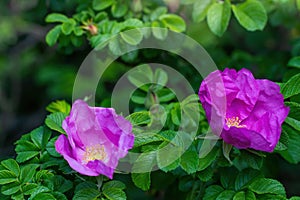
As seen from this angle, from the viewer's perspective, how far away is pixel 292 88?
1215 mm

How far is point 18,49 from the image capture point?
278 cm

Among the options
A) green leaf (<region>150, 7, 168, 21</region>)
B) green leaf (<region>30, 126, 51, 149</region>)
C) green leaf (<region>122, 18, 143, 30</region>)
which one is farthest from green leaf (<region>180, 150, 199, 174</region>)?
green leaf (<region>150, 7, 168, 21</region>)

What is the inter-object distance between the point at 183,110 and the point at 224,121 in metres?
0.24

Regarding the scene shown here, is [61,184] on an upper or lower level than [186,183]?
upper

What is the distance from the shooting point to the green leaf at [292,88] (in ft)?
3.97

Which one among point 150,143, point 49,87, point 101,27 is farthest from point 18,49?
point 150,143

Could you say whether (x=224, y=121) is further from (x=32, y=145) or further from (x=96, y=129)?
(x=32, y=145)

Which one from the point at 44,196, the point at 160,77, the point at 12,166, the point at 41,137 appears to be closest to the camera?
the point at 44,196

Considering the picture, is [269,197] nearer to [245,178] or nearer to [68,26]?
[245,178]

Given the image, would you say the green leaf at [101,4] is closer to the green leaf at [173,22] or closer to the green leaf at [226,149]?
the green leaf at [173,22]

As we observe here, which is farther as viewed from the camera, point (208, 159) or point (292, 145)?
point (292, 145)

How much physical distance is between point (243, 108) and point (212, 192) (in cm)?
20

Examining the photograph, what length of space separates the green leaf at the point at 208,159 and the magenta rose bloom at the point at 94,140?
0.18 metres

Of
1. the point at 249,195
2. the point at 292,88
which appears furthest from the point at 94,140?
the point at 292,88
